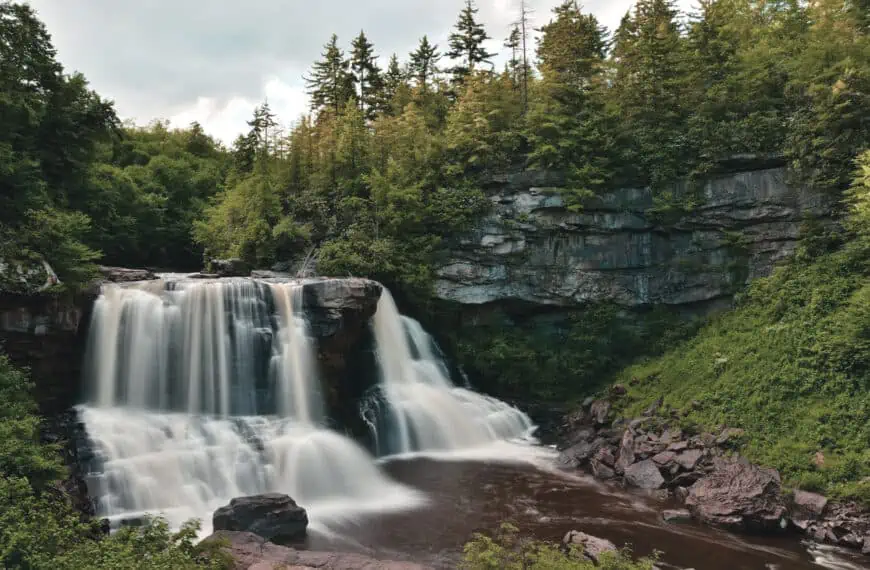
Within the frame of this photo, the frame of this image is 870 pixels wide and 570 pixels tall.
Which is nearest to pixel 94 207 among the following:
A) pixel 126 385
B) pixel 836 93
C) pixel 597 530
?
pixel 126 385

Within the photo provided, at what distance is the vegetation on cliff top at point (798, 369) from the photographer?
1462 centimetres

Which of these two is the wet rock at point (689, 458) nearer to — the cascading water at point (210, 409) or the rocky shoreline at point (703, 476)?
the rocky shoreline at point (703, 476)

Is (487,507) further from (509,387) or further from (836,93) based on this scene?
(836,93)

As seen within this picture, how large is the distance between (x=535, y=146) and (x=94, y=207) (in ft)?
59.2

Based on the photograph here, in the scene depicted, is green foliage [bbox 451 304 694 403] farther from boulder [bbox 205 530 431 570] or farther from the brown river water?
boulder [bbox 205 530 431 570]

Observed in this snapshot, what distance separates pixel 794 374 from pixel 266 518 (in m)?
15.7

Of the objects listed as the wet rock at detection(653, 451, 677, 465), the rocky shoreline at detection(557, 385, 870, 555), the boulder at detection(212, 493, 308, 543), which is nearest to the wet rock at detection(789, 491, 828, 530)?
the rocky shoreline at detection(557, 385, 870, 555)

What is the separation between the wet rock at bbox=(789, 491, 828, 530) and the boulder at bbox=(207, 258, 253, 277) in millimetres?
20897

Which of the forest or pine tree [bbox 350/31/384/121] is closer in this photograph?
the forest

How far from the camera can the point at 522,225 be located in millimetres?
24906

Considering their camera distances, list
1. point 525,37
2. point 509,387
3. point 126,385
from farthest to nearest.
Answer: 1. point 525,37
2. point 509,387
3. point 126,385

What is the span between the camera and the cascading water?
13.2 m

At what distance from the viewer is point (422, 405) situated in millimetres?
20328

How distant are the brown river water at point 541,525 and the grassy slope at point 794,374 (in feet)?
10.4
